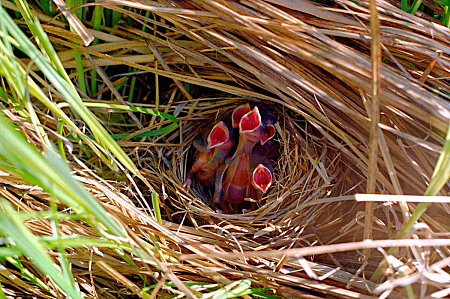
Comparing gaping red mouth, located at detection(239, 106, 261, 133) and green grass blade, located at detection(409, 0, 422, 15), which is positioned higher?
green grass blade, located at detection(409, 0, 422, 15)

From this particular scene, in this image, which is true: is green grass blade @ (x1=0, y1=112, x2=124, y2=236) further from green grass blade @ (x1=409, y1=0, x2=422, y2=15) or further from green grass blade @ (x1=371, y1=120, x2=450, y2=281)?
green grass blade @ (x1=409, y1=0, x2=422, y2=15)

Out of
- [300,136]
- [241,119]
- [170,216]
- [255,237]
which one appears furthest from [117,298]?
[300,136]

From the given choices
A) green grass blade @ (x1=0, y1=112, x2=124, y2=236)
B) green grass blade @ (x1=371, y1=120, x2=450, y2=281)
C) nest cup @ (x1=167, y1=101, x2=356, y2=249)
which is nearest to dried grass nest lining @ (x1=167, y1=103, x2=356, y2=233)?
nest cup @ (x1=167, y1=101, x2=356, y2=249)

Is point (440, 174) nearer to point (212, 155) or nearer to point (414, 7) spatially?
point (414, 7)

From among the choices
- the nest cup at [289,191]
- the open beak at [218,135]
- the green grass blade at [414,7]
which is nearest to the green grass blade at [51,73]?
the nest cup at [289,191]

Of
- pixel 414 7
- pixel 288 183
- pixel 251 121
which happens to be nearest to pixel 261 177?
pixel 288 183

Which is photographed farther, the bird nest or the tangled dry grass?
the bird nest

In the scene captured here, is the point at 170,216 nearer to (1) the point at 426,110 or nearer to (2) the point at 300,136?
(2) the point at 300,136
